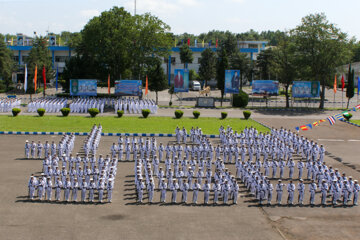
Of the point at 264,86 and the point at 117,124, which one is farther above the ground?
the point at 264,86

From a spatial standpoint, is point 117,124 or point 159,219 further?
point 117,124

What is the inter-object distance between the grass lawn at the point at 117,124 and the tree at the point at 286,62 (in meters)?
16.2

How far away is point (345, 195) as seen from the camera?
703 inches

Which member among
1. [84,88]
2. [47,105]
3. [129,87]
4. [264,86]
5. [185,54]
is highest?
[185,54]

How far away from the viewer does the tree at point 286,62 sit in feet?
178

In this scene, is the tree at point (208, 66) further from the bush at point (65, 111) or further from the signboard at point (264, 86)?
the bush at point (65, 111)

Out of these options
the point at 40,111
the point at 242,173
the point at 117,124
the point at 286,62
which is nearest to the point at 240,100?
the point at 286,62

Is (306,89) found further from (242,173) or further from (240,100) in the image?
(242,173)

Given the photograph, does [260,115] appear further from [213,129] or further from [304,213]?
[304,213]

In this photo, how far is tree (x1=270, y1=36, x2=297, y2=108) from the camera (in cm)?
→ 5419

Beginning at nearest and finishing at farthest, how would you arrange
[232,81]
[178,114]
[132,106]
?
[178,114]
[132,106]
[232,81]

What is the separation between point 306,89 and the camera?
171 ft

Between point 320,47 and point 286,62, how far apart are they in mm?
4965

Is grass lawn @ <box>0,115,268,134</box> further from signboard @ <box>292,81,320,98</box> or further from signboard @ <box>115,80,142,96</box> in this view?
signboard @ <box>292,81,320,98</box>
